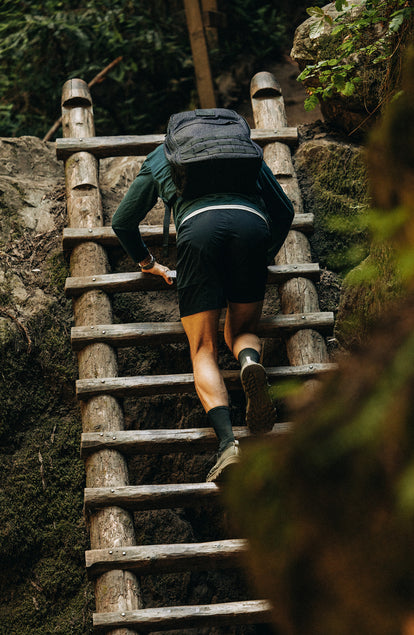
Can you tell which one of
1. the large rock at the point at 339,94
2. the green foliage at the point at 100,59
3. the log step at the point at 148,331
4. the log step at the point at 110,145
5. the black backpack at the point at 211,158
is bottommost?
the log step at the point at 148,331

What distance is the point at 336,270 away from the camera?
410 centimetres

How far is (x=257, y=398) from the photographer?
2.77m

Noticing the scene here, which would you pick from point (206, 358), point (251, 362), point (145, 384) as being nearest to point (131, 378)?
point (145, 384)

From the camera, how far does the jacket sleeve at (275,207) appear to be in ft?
11.0

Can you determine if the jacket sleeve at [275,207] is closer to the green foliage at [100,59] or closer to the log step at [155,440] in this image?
the log step at [155,440]

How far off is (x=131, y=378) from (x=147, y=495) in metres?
0.59

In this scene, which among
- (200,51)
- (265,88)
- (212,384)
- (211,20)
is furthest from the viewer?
(211,20)

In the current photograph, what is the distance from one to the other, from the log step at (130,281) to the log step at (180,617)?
62.2 inches

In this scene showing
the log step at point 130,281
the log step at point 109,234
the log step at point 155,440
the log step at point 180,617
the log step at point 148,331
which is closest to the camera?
the log step at point 180,617

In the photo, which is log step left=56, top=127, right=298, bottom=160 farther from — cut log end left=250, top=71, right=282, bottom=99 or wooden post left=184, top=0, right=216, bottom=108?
wooden post left=184, top=0, right=216, bottom=108

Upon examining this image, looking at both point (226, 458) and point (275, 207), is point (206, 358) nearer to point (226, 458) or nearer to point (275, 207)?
point (226, 458)

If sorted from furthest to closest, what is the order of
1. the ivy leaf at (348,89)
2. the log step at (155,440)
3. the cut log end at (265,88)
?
the cut log end at (265,88) < the ivy leaf at (348,89) < the log step at (155,440)

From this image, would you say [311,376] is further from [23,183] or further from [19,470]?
[23,183]

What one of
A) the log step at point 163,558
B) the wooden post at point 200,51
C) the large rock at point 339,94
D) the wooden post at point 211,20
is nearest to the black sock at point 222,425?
the log step at point 163,558
